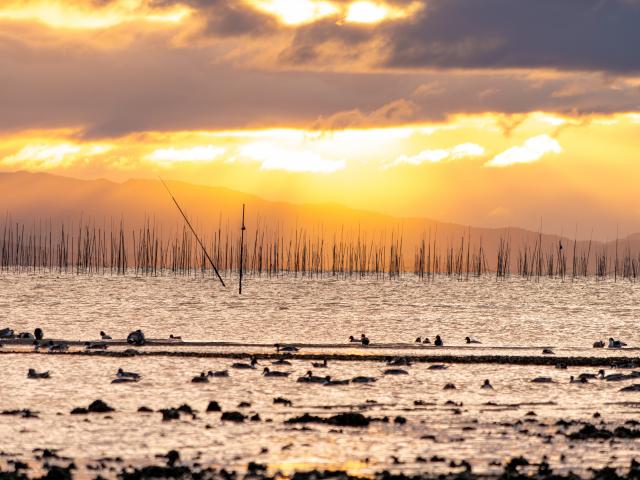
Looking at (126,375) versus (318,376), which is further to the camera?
(318,376)

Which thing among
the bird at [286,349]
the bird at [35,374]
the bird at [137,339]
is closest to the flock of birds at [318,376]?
the bird at [35,374]

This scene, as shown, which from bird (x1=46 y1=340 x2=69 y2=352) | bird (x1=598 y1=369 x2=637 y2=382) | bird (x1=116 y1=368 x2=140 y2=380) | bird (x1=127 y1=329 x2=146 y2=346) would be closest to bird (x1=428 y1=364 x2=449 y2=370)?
bird (x1=598 y1=369 x2=637 y2=382)

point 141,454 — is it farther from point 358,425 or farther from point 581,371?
point 581,371

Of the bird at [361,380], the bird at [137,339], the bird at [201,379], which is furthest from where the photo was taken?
the bird at [137,339]

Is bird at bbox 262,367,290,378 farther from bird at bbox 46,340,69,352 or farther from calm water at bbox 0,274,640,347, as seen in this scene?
calm water at bbox 0,274,640,347

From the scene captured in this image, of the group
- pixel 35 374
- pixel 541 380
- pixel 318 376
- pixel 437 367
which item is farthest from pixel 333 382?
pixel 35 374

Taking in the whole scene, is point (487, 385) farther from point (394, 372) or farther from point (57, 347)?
point (57, 347)

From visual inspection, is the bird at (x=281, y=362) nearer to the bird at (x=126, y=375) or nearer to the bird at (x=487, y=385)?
the bird at (x=126, y=375)

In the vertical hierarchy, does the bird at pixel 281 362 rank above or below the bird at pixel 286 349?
above

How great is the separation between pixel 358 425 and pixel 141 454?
6.04 m

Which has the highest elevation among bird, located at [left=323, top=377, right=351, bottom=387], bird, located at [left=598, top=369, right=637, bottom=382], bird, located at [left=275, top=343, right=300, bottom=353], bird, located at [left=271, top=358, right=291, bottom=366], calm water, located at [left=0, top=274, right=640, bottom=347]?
bird, located at [left=598, top=369, right=637, bottom=382]

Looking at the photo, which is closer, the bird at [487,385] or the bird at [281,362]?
the bird at [487,385]

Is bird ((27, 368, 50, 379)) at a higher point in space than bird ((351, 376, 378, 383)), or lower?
lower

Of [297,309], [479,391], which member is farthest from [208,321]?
[479,391]
